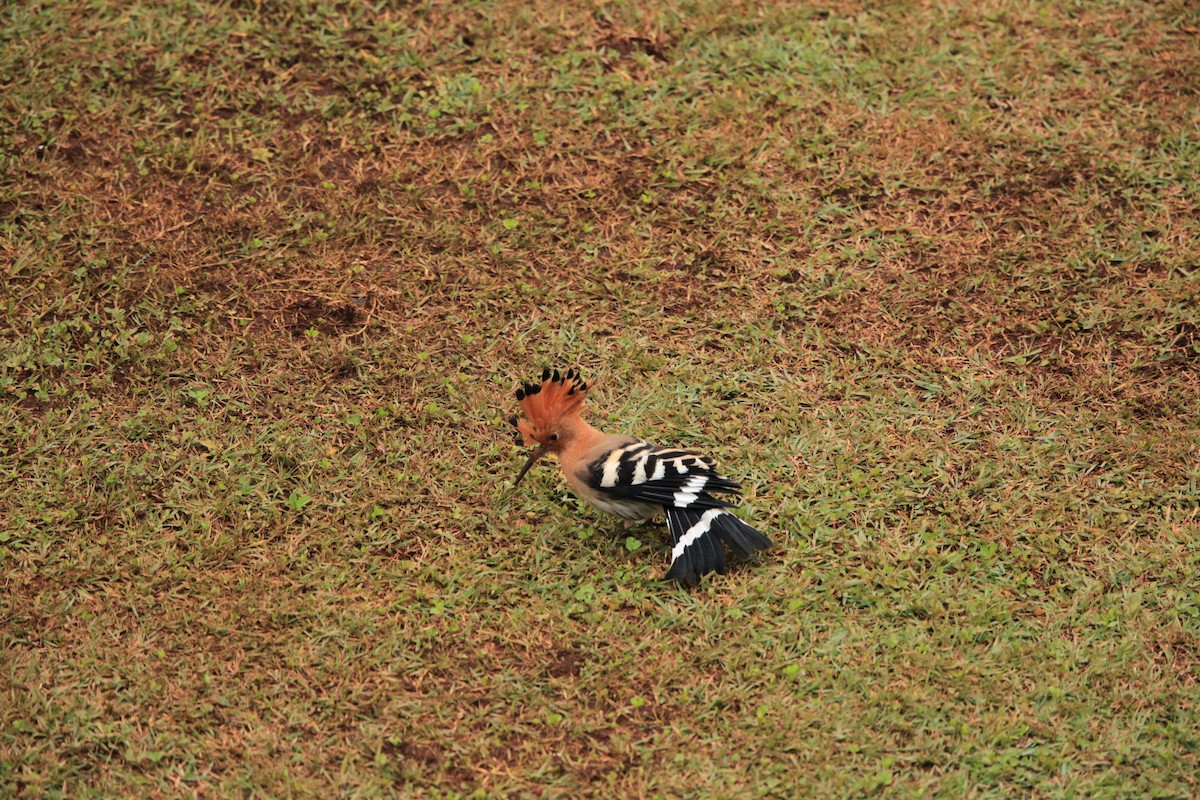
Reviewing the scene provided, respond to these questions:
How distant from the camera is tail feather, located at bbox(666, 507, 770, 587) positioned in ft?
15.7

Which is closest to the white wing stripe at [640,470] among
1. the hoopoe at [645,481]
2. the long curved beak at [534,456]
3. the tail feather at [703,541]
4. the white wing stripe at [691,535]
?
the hoopoe at [645,481]

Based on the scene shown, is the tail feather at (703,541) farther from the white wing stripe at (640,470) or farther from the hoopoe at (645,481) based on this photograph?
the white wing stripe at (640,470)

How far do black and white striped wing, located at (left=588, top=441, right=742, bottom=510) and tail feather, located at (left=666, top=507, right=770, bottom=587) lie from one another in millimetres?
44

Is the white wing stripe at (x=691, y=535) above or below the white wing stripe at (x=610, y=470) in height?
below

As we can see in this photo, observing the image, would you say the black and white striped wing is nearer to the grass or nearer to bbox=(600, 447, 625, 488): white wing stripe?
bbox=(600, 447, 625, 488): white wing stripe

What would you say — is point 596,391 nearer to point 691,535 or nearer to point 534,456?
point 534,456

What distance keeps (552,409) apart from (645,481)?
0.49 meters

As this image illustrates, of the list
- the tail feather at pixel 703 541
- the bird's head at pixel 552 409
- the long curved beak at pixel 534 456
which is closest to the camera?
the tail feather at pixel 703 541

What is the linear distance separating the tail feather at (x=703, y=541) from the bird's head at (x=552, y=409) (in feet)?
1.80

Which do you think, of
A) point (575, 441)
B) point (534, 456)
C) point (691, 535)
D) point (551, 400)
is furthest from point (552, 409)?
point (691, 535)

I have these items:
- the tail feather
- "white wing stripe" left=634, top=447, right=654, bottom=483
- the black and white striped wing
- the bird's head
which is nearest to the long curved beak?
the bird's head

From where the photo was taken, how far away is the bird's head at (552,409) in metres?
4.93

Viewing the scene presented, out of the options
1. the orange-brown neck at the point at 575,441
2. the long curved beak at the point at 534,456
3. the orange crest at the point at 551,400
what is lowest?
the long curved beak at the point at 534,456

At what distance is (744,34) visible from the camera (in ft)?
23.6
